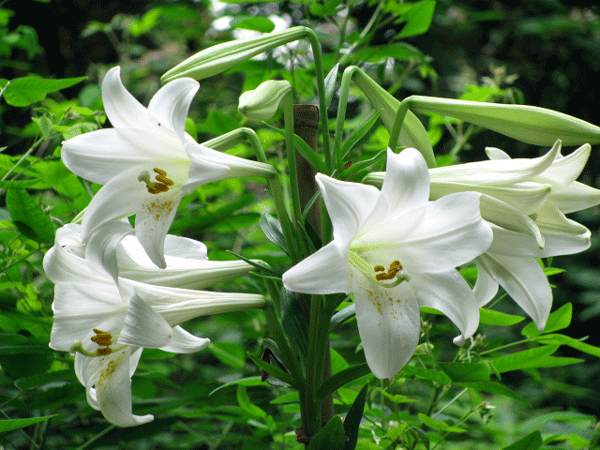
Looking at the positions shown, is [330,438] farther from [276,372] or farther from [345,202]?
[345,202]

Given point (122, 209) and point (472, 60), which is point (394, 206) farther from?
point (472, 60)

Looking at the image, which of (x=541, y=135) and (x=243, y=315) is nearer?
(x=541, y=135)

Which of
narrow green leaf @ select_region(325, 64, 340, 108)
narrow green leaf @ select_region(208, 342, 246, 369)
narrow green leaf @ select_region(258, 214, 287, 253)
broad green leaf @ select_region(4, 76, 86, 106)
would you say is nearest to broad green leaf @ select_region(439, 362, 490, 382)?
narrow green leaf @ select_region(258, 214, 287, 253)

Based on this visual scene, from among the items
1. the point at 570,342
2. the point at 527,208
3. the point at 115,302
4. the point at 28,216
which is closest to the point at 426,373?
the point at 570,342

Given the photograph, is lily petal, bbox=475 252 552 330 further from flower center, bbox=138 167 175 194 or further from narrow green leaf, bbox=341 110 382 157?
flower center, bbox=138 167 175 194

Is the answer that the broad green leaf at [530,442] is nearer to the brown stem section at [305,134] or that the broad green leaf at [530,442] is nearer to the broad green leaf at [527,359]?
the broad green leaf at [527,359]

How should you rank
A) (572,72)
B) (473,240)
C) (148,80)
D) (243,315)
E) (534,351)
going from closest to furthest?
(473,240), (534,351), (243,315), (148,80), (572,72)

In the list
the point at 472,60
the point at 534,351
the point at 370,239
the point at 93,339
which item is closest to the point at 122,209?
the point at 93,339
